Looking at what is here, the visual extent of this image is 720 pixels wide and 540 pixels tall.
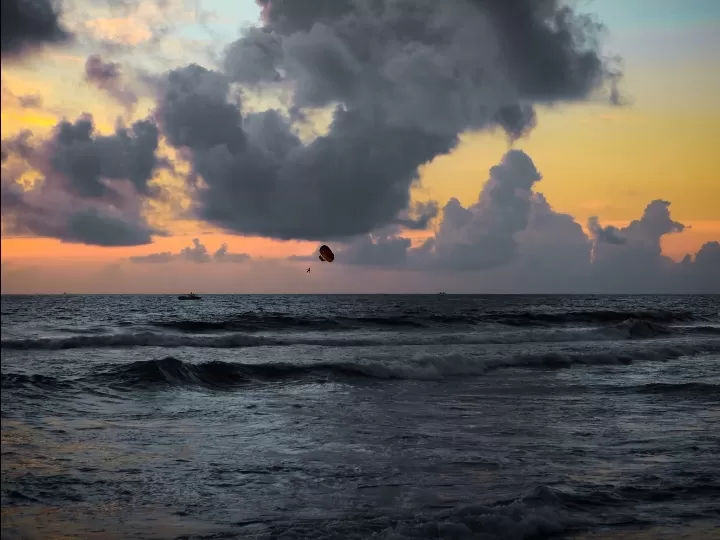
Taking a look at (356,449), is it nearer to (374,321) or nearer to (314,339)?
(314,339)

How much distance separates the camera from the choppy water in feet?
26.3

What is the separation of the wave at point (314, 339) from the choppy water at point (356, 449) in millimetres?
5308

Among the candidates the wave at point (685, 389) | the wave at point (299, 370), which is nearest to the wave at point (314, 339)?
the wave at point (299, 370)

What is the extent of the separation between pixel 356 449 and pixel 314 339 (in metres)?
26.3

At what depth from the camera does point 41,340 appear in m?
29.9

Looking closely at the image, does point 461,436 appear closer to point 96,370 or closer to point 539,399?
point 539,399

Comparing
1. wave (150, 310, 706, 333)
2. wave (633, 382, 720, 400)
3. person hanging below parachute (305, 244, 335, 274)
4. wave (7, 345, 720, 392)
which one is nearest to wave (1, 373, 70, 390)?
wave (7, 345, 720, 392)

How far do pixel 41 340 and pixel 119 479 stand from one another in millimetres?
23185

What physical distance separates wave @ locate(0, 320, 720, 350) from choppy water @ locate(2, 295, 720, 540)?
5308 mm

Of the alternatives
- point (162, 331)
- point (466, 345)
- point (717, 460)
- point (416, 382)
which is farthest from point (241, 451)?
point (162, 331)

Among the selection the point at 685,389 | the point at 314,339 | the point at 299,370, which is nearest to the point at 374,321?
the point at 314,339

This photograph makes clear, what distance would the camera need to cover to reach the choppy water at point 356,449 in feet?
26.3

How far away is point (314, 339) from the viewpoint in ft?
124

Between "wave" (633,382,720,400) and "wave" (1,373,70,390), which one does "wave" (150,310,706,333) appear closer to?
"wave" (1,373,70,390)
